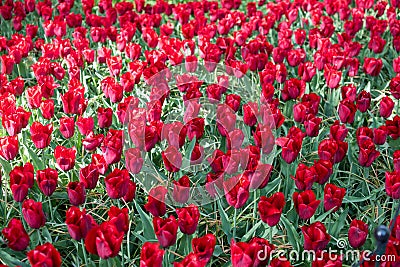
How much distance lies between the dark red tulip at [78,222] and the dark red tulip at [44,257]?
160 mm

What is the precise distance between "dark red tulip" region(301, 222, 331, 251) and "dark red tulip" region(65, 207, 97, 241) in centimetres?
74

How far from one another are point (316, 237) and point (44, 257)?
92 centimetres

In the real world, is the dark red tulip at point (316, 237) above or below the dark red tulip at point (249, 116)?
above

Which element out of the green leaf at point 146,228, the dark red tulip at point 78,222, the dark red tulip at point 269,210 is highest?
the dark red tulip at point 78,222

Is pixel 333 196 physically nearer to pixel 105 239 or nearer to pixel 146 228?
pixel 146 228

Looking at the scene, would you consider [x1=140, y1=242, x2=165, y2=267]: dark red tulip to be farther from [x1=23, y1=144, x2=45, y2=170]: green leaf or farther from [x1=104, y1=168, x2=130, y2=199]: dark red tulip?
[x1=23, y1=144, x2=45, y2=170]: green leaf

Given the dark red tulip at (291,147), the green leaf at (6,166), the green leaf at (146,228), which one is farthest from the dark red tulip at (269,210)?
the green leaf at (6,166)

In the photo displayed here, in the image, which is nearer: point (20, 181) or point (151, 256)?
point (151, 256)

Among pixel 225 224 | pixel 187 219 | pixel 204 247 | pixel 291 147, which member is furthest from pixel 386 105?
pixel 204 247

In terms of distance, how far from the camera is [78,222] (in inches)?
78.4

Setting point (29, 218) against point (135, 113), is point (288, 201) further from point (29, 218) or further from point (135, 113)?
point (29, 218)

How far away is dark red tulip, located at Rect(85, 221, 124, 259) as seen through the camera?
185 cm

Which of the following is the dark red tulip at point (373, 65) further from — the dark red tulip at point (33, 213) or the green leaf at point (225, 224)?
the dark red tulip at point (33, 213)
